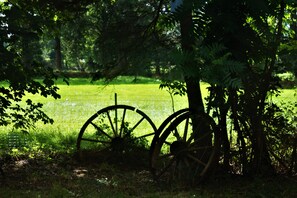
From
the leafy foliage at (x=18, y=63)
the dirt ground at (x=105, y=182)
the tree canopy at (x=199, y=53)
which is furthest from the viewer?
the leafy foliage at (x=18, y=63)

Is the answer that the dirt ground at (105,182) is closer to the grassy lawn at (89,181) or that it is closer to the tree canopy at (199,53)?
the grassy lawn at (89,181)

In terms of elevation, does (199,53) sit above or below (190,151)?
above

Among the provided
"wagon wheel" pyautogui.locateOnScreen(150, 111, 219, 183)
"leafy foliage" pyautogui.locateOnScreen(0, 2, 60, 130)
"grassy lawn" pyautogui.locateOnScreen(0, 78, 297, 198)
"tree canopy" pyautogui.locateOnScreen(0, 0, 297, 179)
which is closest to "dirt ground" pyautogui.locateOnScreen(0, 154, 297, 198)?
"grassy lawn" pyautogui.locateOnScreen(0, 78, 297, 198)

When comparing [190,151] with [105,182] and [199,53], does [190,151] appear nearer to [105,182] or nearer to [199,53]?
[105,182]

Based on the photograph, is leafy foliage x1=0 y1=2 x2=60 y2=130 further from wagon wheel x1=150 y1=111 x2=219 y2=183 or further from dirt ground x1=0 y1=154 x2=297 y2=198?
wagon wheel x1=150 y1=111 x2=219 y2=183

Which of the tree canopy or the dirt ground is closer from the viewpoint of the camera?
the tree canopy

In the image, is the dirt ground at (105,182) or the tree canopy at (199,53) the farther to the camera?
the dirt ground at (105,182)

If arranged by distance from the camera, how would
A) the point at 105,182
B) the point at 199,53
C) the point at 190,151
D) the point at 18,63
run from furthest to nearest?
the point at 18,63, the point at 105,182, the point at 190,151, the point at 199,53

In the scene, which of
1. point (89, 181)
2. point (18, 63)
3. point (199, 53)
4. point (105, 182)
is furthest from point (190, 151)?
point (18, 63)

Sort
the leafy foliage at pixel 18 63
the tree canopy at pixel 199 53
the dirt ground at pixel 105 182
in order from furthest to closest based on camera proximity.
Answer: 1. the leafy foliage at pixel 18 63
2. the dirt ground at pixel 105 182
3. the tree canopy at pixel 199 53

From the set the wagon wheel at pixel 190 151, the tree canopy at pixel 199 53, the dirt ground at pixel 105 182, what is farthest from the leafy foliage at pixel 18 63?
the wagon wheel at pixel 190 151

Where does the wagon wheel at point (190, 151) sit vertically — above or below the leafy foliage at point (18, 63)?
below

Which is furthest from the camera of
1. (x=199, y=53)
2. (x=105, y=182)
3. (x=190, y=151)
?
(x=105, y=182)

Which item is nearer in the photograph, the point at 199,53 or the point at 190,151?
the point at 199,53
